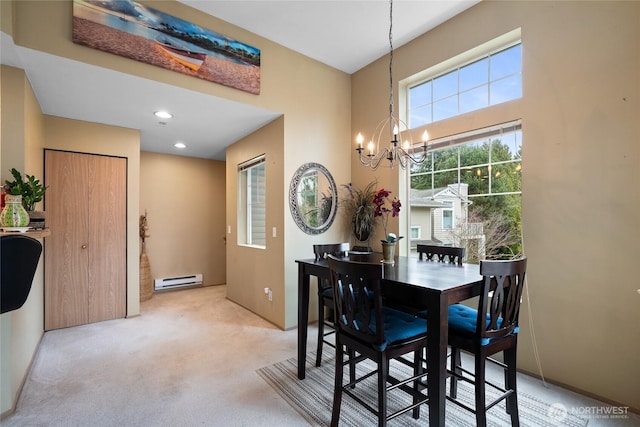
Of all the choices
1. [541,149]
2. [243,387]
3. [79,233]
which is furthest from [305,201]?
[79,233]

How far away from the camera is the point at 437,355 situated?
154 cm

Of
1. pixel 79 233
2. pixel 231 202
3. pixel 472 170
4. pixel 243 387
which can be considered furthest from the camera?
pixel 231 202

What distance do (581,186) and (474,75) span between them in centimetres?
140

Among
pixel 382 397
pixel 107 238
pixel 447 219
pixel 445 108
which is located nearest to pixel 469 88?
pixel 445 108

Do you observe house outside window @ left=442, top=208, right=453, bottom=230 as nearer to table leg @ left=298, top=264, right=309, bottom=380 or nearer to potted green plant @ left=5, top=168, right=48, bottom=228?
table leg @ left=298, top=264, right=309, bottom=380

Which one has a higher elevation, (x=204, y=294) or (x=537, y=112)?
(x=537, y=112)

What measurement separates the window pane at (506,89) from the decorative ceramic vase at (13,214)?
3.69 m

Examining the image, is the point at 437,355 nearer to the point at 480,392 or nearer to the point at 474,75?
the point at 480,392

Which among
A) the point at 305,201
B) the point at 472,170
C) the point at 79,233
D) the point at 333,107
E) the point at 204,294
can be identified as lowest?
the point at 204,294

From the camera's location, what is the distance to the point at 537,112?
94.7 inches

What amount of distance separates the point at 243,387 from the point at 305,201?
2.04 meters

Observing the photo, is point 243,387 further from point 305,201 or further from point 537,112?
point 537,112

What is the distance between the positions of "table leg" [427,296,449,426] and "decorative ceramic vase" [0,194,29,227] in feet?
8.39

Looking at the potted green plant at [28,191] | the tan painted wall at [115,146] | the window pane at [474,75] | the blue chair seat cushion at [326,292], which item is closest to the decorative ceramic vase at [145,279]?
the tan painted wall at [115,146]
